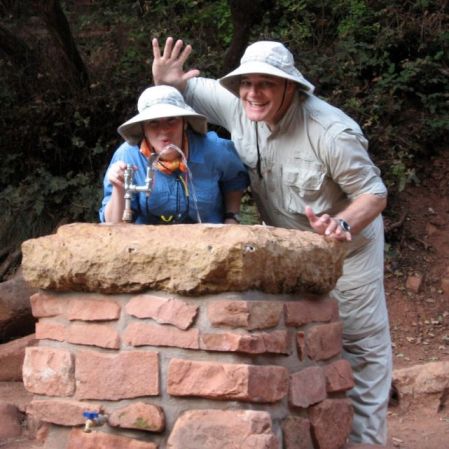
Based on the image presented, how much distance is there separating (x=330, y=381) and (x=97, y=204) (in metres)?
4.12

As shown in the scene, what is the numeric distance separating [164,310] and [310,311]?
518 mm

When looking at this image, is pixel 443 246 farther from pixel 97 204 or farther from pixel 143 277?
pixel 143 277

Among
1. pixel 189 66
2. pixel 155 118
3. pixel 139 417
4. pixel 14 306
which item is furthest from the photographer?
pixel 189 66

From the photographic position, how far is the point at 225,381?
2.66 meters

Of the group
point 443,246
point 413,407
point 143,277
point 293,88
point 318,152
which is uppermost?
point 293,88

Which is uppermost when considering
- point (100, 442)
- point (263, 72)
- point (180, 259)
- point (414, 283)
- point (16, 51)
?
point (16, 51)

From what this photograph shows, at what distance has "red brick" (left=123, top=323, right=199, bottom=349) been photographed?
2715 mm

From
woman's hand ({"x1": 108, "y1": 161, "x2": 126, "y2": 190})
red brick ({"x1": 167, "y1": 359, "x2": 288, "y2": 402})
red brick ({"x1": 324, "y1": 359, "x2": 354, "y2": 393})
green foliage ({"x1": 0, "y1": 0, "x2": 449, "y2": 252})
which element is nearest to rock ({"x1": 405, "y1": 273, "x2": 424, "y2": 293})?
green foliage ({"x1": 0, "y1": 0, "x2": 449, "y2": 252})

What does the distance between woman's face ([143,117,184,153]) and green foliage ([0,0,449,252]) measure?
3.09m

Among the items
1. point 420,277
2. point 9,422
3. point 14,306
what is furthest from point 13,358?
point 420,277

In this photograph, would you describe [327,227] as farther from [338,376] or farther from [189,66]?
[189,66]

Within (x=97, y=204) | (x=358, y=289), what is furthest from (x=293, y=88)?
(x=97, y=204)

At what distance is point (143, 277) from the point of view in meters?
2.78

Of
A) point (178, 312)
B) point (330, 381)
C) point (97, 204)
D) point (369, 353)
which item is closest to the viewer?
point (178, 312)
